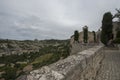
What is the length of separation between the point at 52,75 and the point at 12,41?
143m

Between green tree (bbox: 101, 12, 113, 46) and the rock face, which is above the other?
green tree (bbox: 101, 12, 113, 46)

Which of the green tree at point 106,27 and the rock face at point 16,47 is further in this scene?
the rock face at point 16,47

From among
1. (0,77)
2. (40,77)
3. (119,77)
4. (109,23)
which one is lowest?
(0,77)

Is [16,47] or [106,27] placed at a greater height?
[106,27]

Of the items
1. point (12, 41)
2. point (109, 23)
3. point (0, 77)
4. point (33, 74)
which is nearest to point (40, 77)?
point (33, 74)

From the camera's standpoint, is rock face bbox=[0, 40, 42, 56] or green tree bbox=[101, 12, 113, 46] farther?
rock face bbox=[0, 40, 42, 56]

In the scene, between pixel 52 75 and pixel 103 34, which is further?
pixel 103 34

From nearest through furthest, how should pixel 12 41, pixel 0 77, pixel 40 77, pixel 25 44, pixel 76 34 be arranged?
pixel 40 77 < pixel 76 34 < pixel 0 77 < pixel 12 41 < pixel 25 44

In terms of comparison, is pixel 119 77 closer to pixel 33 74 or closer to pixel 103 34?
pixel 33 74

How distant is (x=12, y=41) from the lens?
14000 cm

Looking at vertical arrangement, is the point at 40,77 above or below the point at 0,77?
above

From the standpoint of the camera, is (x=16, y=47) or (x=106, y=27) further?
(x=16, y=47)

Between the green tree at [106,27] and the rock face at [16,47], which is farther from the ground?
the green tree at [106,27]

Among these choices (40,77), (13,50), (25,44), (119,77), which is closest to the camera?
(40,77)
